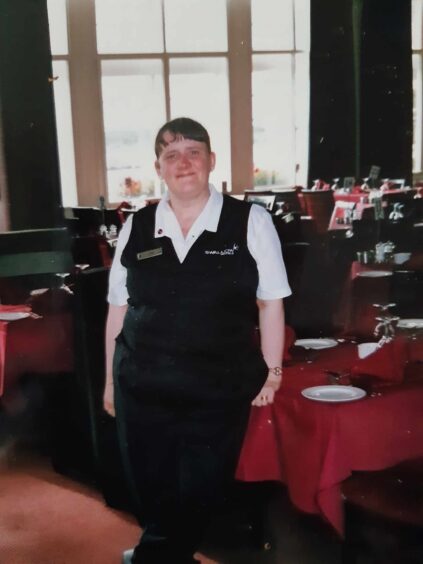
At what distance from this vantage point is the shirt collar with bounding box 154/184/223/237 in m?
1.44

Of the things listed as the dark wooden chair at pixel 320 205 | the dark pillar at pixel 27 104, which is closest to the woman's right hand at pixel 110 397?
the dark pillar at pixel 27 104

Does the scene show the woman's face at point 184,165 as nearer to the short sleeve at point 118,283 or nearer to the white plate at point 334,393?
the short sleeve at point 118,283

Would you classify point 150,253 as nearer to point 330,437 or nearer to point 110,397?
point 110,397

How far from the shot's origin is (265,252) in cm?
→ 145

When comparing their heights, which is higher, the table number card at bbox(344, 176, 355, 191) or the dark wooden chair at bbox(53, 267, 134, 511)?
the table number card at bbox(344, 176, 355, 191)

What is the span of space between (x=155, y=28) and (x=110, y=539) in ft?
5.79

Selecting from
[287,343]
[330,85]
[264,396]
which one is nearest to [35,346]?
[287,343]

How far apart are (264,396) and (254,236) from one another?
40cm

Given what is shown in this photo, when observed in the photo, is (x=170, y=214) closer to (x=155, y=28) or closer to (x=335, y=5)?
(x=155, y=28)

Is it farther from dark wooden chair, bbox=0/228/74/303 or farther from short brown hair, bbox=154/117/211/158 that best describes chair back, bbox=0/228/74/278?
short brown hair, bbox=154/117/211/158

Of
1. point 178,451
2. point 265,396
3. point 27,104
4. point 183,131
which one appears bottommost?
point 178,451

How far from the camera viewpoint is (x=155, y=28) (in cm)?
250

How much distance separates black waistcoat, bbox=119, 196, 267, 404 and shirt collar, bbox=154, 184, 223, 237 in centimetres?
1

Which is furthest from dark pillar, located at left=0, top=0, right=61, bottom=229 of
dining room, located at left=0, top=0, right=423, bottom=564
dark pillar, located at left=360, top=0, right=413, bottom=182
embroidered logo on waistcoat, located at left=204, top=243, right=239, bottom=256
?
dark pillar, located at left=360, top=0, right=413, bottom=182
